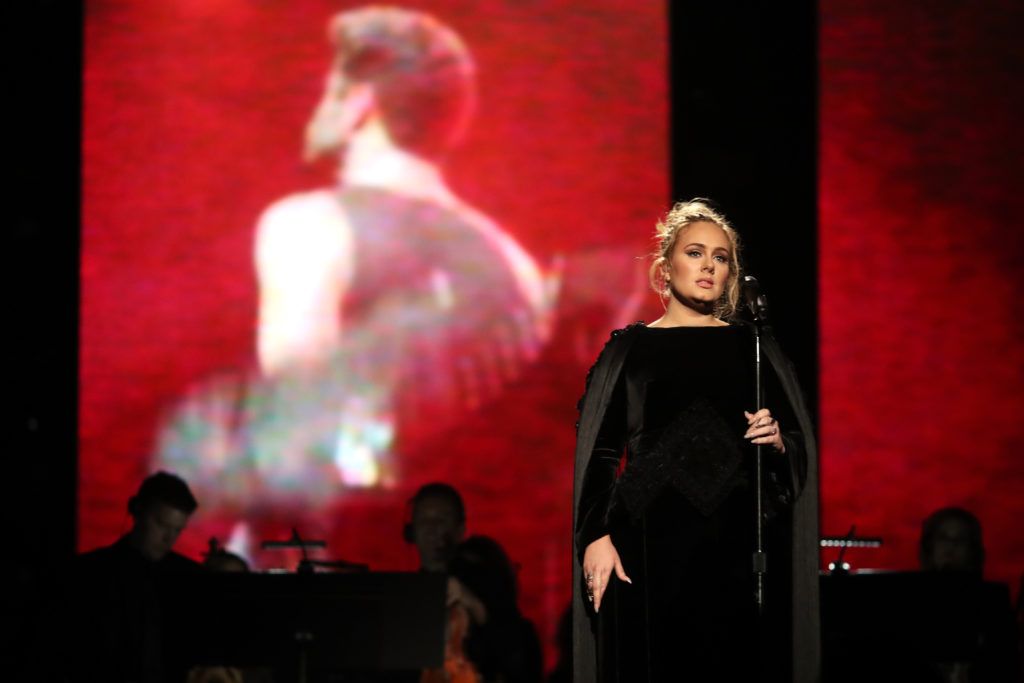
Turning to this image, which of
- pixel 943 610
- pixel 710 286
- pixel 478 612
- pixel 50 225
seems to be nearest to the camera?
pixel 710 286

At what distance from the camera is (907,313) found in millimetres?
6762

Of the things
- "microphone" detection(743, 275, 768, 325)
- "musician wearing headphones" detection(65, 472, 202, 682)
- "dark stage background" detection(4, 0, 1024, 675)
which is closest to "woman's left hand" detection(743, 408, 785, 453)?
"microphone" detection(743, 275, 768, 325)

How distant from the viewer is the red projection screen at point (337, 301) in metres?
6.62

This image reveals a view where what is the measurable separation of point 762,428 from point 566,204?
348 cm

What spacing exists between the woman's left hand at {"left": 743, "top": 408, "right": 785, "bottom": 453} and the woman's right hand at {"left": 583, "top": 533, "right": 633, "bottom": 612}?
15.8 inches

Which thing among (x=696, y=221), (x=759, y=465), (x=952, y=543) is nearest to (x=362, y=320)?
(x=952, y=543)

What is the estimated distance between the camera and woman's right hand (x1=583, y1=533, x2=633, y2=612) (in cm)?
342

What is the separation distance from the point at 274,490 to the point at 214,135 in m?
1.56

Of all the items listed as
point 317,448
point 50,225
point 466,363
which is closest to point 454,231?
point 466,363

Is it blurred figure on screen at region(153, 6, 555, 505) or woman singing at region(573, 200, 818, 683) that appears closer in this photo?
woman singing at region(573, 200, 818, 683)

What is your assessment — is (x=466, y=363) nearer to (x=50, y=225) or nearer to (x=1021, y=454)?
(x=50, y=225)

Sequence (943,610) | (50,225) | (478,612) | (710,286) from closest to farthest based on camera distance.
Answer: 1. (710,286)
2. (943,610)
3. (478,612)
4. (50,225)

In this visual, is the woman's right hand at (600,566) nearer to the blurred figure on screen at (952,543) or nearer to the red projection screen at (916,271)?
the blurred figure on screen at (952,543)

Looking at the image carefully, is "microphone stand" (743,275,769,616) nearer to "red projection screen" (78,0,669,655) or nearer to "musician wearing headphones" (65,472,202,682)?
"musician wearing headphones" (65,472,202,682)
